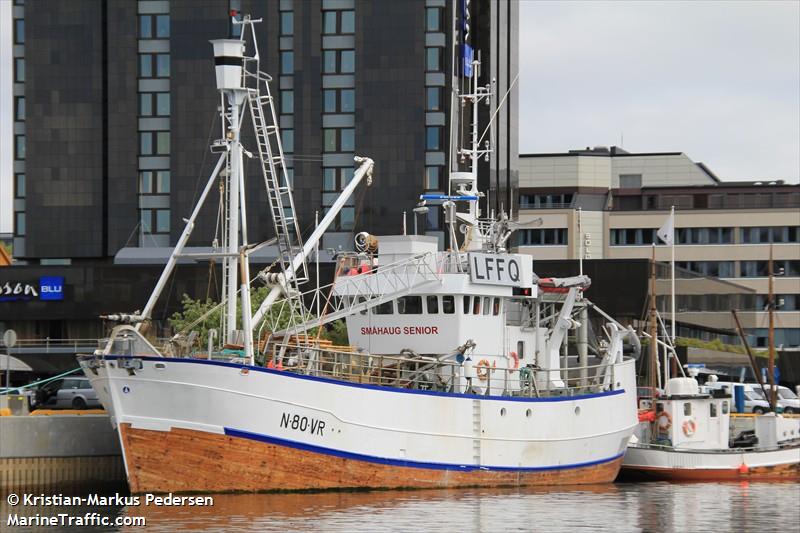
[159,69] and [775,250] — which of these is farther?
[775,250]

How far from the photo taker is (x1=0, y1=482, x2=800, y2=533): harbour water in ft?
118

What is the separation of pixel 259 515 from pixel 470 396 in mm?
9022

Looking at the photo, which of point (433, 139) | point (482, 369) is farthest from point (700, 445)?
point (433, 139)

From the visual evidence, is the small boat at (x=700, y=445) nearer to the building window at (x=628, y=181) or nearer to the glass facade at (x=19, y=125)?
the glass facade at (x=19, y=125)

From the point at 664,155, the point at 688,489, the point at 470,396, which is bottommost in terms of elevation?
A: the point at 688,489

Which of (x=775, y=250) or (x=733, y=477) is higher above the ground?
(x=775, y=250)

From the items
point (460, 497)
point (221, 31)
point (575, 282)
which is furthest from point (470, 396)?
point (221, 31)

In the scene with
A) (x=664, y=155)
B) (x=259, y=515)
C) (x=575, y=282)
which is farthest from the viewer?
(x=664, y=155)

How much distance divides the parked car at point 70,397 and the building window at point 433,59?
4001 cm

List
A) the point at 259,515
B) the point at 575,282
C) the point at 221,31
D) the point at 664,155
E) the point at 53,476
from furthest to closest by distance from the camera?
the point at 664,155, the point at 221,31, the point at 575,282, the point at 53,476, the point at 259,515

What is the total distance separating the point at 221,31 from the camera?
10006cm

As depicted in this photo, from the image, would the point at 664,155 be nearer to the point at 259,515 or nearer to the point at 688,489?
the point at 688,489

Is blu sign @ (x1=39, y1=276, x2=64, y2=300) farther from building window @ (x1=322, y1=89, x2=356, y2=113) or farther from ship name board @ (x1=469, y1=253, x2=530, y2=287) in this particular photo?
ship name board @ (x1=469, y1=253, x2=530, y2=287)

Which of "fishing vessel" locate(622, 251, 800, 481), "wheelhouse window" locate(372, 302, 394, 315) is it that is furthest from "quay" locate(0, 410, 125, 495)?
"fishing vessel" locate(622, 251, 800, 481)
